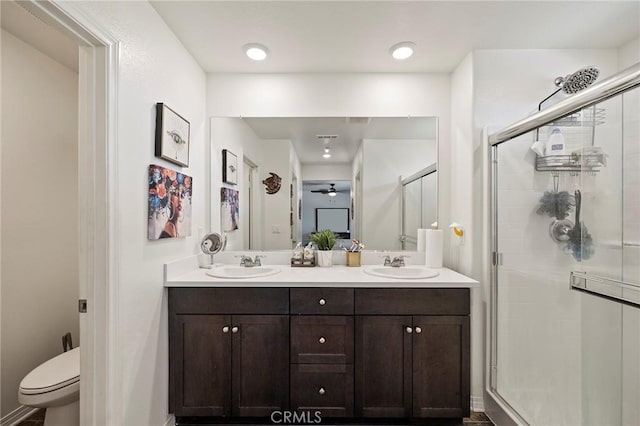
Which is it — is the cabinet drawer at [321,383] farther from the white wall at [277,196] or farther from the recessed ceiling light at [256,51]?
the recessed ceiling light at [256,51]

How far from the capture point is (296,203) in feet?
8.20

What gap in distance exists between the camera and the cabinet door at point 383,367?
180cm

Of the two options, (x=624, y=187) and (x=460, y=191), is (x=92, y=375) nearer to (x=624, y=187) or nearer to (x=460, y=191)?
(x=460, y=191)

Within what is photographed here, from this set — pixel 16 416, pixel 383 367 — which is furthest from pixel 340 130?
pixel 16 416

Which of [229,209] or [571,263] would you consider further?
[229,209]

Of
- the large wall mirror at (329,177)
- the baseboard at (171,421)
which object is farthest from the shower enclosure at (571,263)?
the baseboard at (171,421)

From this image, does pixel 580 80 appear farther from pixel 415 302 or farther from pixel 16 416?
pixel 16 416

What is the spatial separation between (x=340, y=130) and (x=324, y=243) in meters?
0.91

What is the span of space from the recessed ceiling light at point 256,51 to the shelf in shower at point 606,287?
227cm

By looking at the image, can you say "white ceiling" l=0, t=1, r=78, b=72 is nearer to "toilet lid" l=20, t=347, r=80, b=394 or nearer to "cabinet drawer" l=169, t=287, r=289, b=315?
"cabinet drawer" l=169, t=287, r=289, b=315

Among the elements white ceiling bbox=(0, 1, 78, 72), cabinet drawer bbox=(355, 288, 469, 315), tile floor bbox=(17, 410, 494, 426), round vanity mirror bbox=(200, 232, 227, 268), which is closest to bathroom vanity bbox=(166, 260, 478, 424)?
cabinet drawer bbox=(355, 288, 469, 315)

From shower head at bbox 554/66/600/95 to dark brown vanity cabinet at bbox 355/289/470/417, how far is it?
1364 mm

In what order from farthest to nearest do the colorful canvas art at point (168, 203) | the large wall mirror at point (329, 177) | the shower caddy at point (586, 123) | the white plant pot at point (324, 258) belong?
the large wall mirror at point (329, 177) < the white plant pot at point (324, 258) < the colorful canvas art at point (168, 203) < the shower caddy at point (586, 123)

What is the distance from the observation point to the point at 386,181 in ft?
8.03
